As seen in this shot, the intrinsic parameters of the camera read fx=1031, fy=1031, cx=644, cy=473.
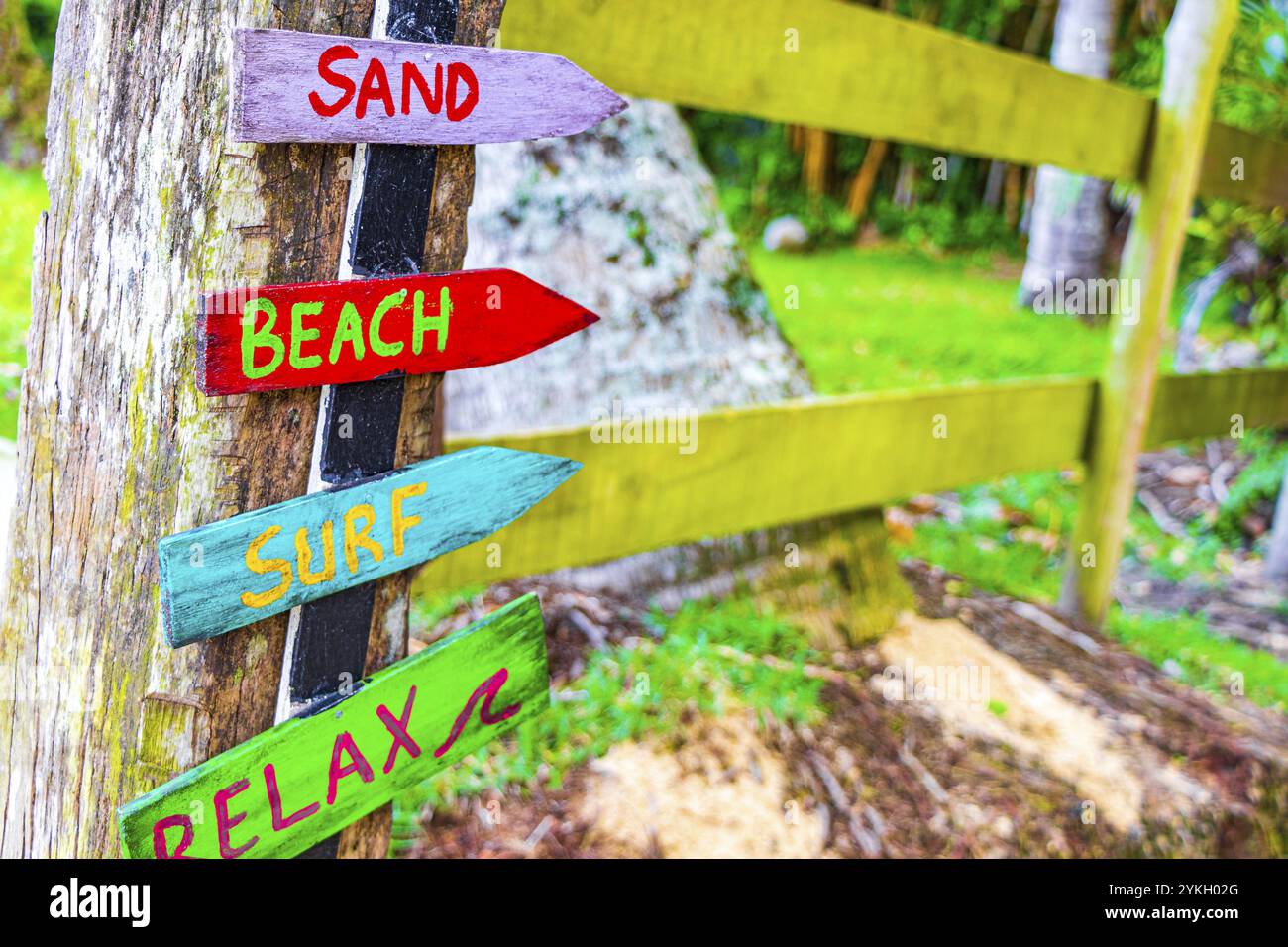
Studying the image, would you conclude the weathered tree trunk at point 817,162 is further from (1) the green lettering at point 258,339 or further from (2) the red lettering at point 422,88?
(1) the green lettering at point 258,339

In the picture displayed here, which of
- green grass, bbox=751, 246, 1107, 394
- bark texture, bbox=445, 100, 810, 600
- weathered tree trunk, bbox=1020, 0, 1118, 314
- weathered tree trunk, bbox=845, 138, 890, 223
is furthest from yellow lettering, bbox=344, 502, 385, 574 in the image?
weathered tree trunk, bbox=845, 138, 890, 223

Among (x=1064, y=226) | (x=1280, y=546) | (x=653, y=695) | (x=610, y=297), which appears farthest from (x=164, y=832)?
(x=1064, y=226)

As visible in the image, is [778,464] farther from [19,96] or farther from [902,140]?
[19,96]

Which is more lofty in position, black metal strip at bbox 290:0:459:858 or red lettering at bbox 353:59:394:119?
red lettering at bbox 353:59:394:119

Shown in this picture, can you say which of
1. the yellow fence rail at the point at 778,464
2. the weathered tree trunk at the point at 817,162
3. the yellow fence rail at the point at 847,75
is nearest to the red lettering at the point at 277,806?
the yellow fence rail at the point at 778,464

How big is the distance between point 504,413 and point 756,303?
74 centimetres

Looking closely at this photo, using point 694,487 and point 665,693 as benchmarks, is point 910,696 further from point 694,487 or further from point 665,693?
point 694,487

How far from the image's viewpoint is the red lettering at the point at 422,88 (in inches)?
39.0

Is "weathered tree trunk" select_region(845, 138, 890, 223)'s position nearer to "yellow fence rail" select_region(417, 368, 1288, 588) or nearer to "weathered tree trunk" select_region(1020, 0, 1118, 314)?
"weathered tree trunk" select_region(1020, 0, 1118, 314)

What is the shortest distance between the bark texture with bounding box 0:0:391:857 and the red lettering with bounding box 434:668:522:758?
213 mm

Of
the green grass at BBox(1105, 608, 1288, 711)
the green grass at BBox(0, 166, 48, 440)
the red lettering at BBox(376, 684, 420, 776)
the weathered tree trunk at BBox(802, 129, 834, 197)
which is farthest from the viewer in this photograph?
the weathered tree trunk at BBox(802, 129, 834, 197)

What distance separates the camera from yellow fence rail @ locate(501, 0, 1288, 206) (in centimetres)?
165

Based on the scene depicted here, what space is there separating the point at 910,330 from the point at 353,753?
18.1 ft

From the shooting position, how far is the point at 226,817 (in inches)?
41.3
